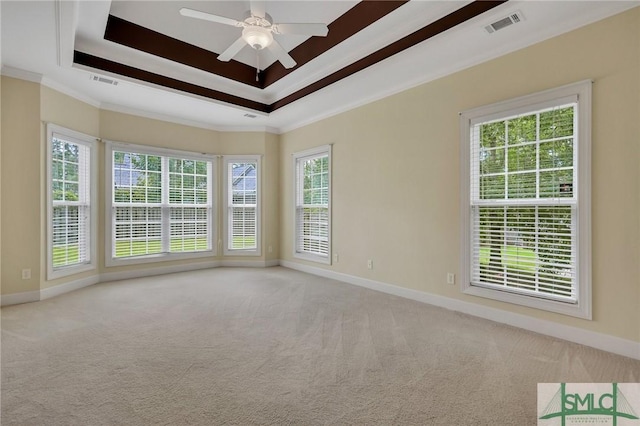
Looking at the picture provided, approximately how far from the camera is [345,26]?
342 centimetres

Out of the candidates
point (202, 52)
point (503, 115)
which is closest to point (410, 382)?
point (503, 115)

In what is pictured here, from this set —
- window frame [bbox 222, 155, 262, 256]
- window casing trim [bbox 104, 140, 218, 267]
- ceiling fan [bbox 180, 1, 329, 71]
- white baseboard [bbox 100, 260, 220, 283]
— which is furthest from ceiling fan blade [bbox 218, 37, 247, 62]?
white baseboard [bbox 100, 260, 220, 283]

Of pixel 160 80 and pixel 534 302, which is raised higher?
pixel 160 80

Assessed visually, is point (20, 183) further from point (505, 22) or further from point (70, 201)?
point (505, 22)

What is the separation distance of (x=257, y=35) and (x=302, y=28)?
15.7 inches

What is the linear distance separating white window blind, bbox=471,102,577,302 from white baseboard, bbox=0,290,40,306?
215 inches

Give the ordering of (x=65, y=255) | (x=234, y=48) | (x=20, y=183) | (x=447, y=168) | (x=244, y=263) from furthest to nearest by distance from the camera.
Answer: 1. (x=244, y=263)
2. (x=65, y=255)
3. (x=20, y=183)
4. (x=447, y=168)
5. (x=234, y=48)

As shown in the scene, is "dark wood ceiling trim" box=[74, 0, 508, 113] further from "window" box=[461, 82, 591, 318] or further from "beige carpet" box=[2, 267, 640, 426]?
"beige carpet" box=[2, 267, 640, 426]

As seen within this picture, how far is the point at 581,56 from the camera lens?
2.72 m

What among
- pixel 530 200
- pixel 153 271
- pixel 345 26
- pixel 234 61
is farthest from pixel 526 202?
pixel 153 271

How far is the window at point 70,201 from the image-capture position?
4.15 metres

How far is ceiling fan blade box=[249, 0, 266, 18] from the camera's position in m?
2.42

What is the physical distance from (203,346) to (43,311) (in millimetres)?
2369

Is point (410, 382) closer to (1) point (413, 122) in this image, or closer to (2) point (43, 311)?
(1) point (413, 122)
